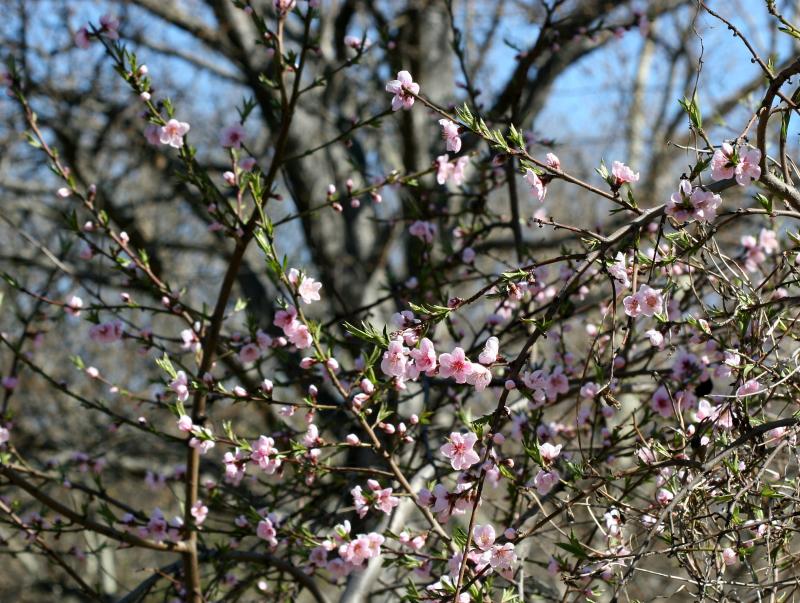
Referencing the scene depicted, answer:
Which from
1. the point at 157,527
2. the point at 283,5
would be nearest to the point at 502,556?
the point at 157,527

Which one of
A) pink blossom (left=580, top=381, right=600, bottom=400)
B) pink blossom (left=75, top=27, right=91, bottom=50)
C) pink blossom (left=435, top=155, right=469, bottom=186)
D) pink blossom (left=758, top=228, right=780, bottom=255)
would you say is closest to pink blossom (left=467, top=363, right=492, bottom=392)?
pink blossom (left=580, top=381, right=600, bottom=400)

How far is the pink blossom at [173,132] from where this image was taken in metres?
2.87

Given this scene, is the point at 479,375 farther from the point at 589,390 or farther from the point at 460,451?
the point at 589,390

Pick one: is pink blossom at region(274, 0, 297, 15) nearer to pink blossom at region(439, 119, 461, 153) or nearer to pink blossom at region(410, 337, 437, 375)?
pink blossom at region(439, 119, 461, 153)

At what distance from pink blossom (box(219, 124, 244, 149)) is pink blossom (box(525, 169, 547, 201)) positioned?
1.47 meters

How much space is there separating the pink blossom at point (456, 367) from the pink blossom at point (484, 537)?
1.37 feet

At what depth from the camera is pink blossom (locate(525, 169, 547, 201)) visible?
205cm

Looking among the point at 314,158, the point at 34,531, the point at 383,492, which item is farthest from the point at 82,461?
the point at 314,158

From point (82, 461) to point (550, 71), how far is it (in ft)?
14.3

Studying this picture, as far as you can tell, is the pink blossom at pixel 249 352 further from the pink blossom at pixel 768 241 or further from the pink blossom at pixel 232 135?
the pink blossom at pixel 768 241

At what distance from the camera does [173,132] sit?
2895mm

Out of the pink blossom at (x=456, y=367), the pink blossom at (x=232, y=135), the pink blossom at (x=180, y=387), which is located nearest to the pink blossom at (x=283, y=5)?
the pink blossom at (x=232, y=135)

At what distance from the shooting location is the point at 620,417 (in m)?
5.23

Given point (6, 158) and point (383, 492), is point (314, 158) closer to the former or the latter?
point (6, 158)
